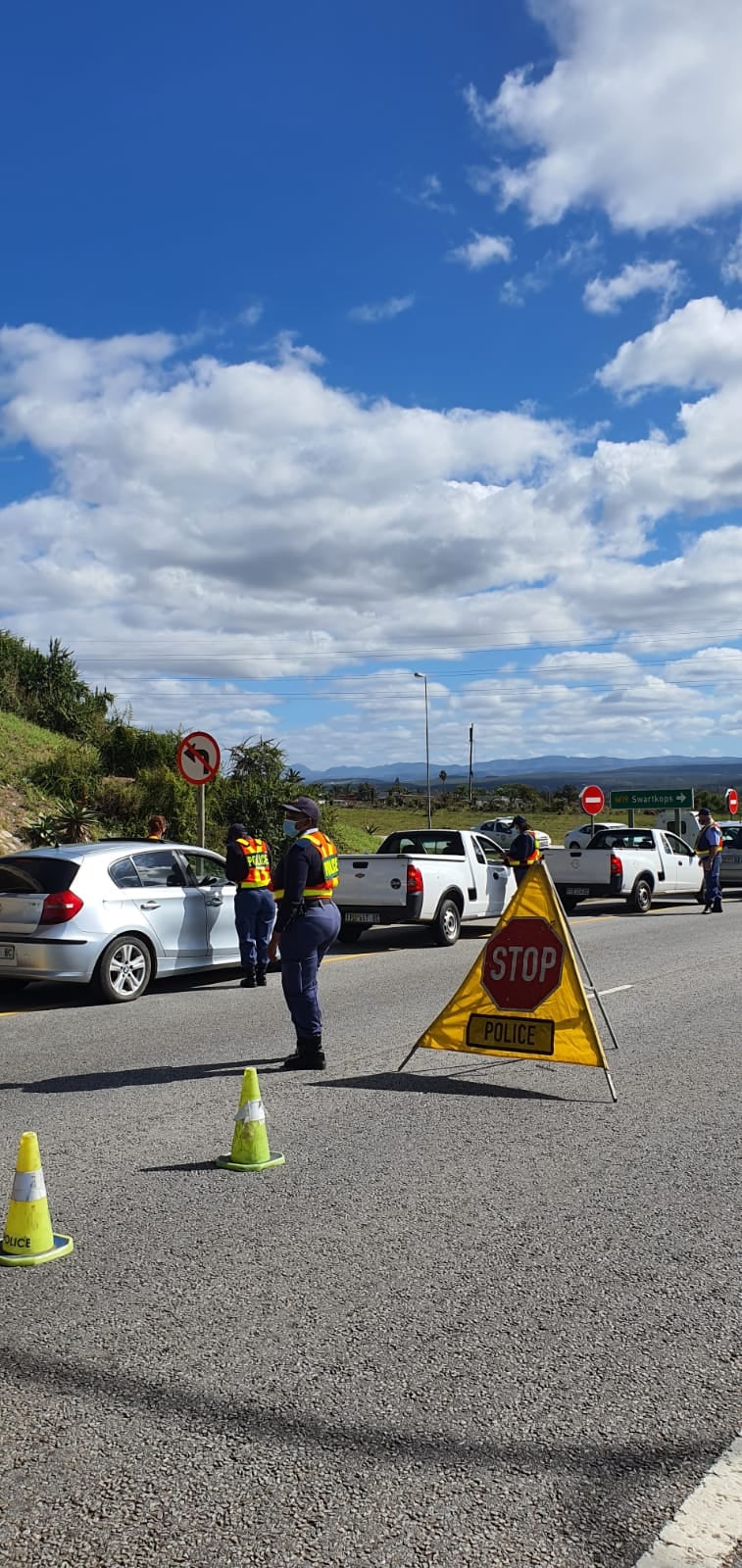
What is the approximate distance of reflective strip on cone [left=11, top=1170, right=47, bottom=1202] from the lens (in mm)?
4629

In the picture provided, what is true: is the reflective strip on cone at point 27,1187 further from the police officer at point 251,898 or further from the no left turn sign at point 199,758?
the no left turn sign at point 199,758

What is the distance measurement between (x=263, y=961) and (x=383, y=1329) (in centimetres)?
889

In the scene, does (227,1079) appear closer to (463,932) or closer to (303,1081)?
(303,1081)

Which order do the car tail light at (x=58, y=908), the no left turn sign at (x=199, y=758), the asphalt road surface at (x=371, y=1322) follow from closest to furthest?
the asphalt road surface at (x=371, y=1322) → the car tail light at (x=58, y=908) → the no left turn sign at (x=199, y=758)

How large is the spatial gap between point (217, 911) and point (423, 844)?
6431mm

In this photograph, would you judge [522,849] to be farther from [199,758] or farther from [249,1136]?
[249,1136]

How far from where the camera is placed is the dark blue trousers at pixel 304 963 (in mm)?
8234

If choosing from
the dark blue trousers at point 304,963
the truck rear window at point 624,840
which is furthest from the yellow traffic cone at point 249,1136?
the truck rear window at point 624,840

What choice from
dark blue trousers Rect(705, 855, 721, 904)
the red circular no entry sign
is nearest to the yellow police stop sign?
dark blue trousers Rect(705, 855, 721, 904)

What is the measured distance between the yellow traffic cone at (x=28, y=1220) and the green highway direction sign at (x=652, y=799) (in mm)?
30929

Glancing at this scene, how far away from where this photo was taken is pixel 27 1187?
4637 mm

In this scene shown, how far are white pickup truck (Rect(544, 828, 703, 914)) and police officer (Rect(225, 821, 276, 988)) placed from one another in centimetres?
1038

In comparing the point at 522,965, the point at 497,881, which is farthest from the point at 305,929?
the point at 497,881

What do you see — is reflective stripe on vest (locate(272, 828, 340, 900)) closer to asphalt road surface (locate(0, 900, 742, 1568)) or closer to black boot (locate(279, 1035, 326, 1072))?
black boot (locate(279, 1035, 326, 1072))
